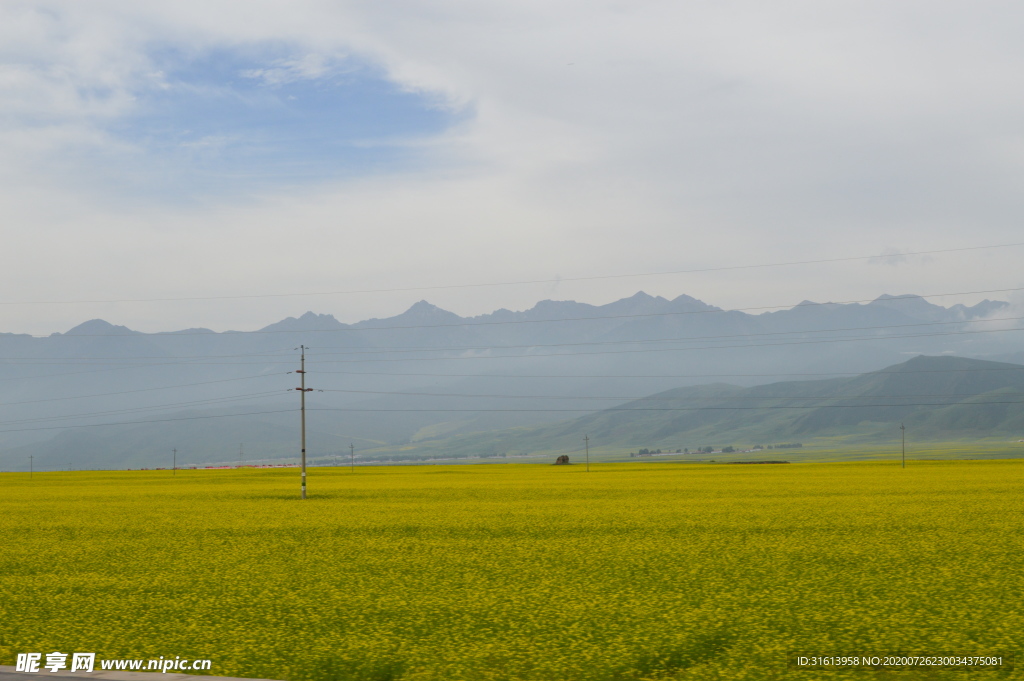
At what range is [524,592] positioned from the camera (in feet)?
73.7

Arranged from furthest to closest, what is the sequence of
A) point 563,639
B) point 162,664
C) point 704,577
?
point 704,577 → point 563,639 → point 162,664

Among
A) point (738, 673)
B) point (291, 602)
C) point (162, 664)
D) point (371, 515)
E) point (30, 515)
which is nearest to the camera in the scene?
point (738, 673)

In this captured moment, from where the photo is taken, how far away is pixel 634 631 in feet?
58.9

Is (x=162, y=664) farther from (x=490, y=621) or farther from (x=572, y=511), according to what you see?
(x=572, y=511)

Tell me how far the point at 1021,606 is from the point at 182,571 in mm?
22222

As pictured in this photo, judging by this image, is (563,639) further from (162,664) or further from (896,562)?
(896,562)

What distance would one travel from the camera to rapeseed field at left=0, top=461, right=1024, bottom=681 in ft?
53.4

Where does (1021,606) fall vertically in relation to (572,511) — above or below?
above

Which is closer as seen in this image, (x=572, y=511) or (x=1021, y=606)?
(x=1021, y=606)

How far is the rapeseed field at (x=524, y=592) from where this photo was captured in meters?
A: 16.3

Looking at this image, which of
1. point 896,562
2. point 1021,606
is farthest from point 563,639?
point 896,562

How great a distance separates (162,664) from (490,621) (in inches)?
259

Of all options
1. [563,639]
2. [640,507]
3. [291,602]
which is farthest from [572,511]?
[563,639]

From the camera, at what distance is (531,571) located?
25.9 metres
